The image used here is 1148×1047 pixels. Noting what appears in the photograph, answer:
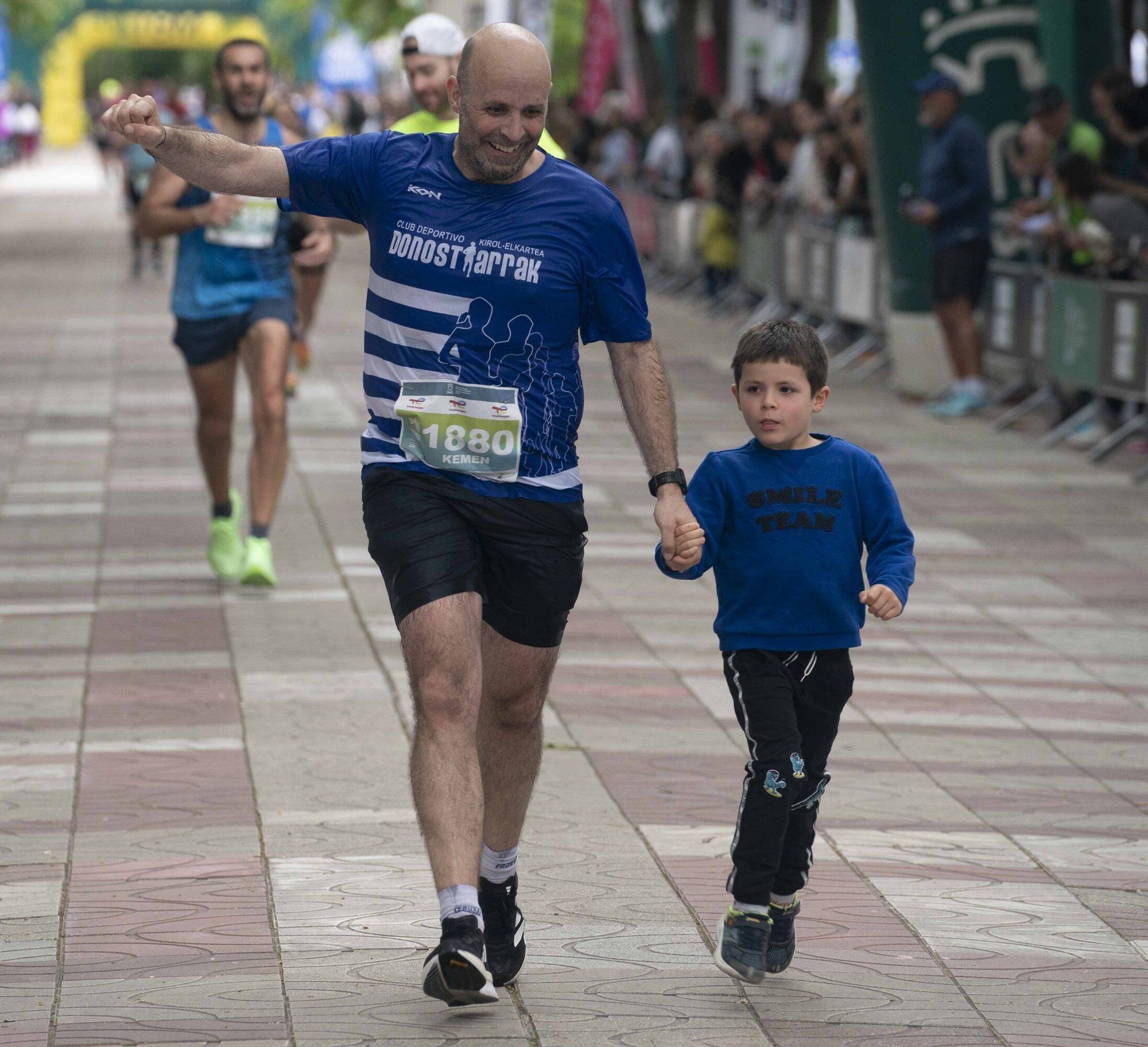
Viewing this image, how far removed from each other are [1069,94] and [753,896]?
10.6m

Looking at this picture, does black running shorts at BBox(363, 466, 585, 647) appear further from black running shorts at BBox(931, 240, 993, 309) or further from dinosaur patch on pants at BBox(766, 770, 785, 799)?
black running shorts at BBox(931, 240, 993, 309)

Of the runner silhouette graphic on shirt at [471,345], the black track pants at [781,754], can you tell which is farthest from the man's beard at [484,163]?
the black track pants at [781,754]

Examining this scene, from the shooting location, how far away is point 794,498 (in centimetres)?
418

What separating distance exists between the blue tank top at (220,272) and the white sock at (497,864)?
437 cm

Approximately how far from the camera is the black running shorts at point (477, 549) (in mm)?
4094

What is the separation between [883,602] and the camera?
159 inches

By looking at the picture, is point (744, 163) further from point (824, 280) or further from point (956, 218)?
point (956, 218)

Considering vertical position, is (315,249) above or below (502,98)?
below

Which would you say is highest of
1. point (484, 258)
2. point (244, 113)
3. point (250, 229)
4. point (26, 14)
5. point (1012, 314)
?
point (484, 258)

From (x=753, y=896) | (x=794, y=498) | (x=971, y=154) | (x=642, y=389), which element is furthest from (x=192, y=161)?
(x=971, y=154)

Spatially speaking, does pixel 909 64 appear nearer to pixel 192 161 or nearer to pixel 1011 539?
pixel 1011 539

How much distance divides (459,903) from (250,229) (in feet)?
15.6

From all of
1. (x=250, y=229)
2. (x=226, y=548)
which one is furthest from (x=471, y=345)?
(x=226, y=548)

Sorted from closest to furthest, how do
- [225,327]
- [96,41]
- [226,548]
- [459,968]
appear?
[459,968]
[225,327]
[226,548]
[96,41]
